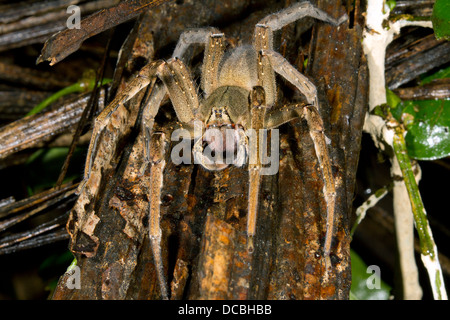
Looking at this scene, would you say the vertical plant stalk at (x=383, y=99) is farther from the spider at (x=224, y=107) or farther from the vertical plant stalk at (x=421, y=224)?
the spider at (x=224, y=107)

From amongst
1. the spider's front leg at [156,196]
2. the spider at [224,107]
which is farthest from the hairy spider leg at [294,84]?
the spider's front leg at [156,196]

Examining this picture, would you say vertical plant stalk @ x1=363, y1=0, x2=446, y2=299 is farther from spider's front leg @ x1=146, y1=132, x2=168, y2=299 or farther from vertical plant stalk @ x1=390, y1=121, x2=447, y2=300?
spider's front leg @ x1=146, y1=132, x2=168, y2=299

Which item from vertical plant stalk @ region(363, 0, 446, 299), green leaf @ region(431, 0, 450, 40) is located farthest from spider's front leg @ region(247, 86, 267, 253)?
green leaf @ region(431, 0, 450, 40)

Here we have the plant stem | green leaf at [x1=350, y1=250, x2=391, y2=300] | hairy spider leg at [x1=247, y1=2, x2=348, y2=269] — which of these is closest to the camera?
hairy spider leg at [x1=247, y1=2, x2=348, y2=269]

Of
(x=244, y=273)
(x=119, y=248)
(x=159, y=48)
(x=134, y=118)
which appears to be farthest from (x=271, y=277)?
(x=159, y=48)

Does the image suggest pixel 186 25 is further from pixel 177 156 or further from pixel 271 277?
pixel 271 277
